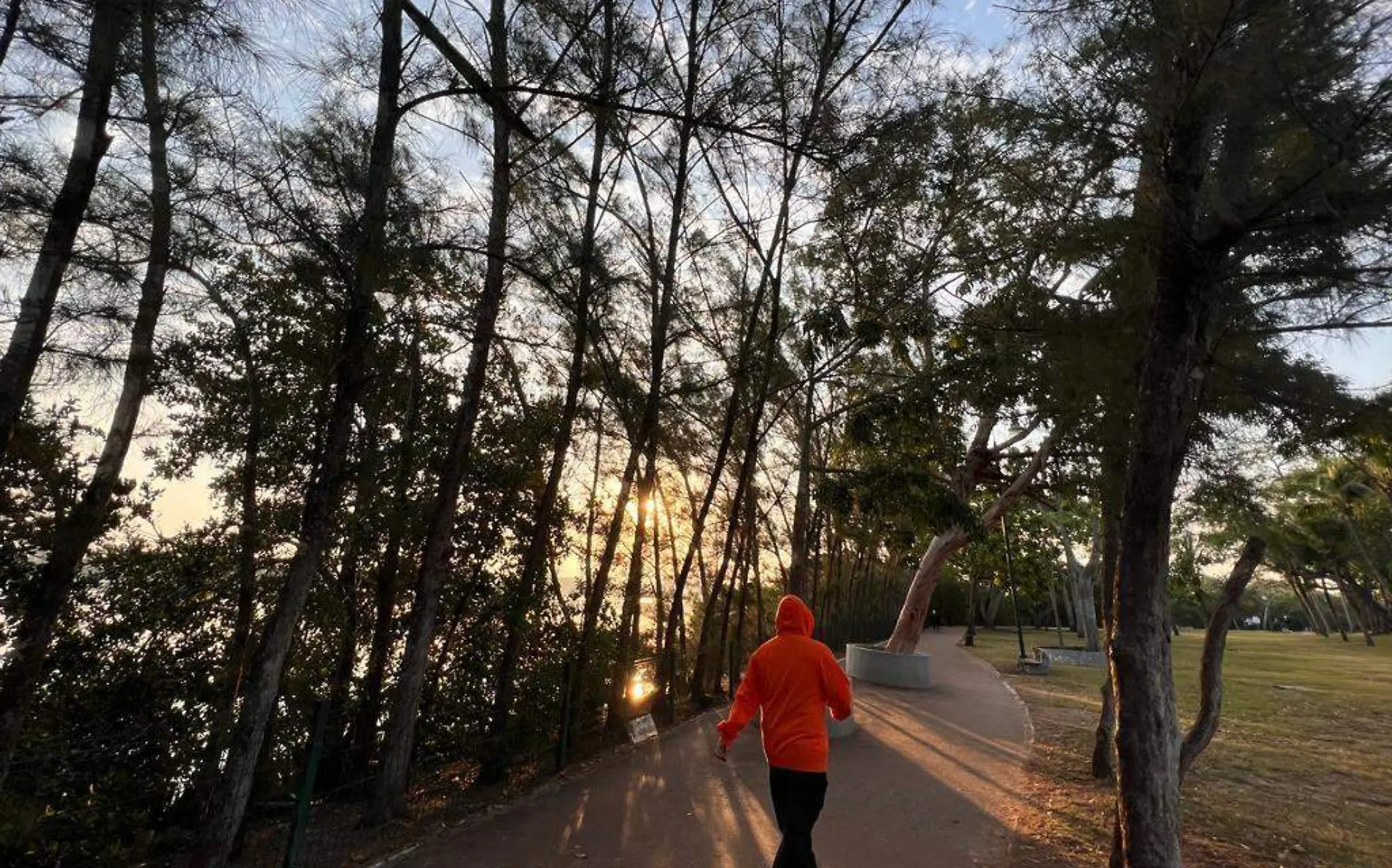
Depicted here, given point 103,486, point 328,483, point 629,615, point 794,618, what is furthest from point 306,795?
point 629,615

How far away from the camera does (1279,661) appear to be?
22922mm

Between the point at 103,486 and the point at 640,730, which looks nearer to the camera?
the point at 103,486

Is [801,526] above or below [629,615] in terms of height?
above

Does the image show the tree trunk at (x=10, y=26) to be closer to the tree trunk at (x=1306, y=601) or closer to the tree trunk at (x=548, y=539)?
the tree trunk at (x=548, y=539)

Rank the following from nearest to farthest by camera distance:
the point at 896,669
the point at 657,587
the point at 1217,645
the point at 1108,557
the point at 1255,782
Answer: the point at 1217,645, the point at 1108,557, the point at 1255,782, the point at 657,587, the point at 896,669

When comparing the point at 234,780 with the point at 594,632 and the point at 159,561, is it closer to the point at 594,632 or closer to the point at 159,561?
the point at 159,561

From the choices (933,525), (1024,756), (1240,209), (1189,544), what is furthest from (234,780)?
(1189,544)

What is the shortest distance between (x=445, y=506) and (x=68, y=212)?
287cm

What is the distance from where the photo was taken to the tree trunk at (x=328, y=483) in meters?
3.08

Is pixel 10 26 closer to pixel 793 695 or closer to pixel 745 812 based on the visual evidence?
pixel 793 695

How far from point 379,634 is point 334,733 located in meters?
1.01

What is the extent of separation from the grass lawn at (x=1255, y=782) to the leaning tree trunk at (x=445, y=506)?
457 centimetres

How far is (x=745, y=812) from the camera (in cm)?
529

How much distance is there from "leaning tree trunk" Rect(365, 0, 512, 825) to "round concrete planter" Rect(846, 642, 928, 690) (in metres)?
9.87
